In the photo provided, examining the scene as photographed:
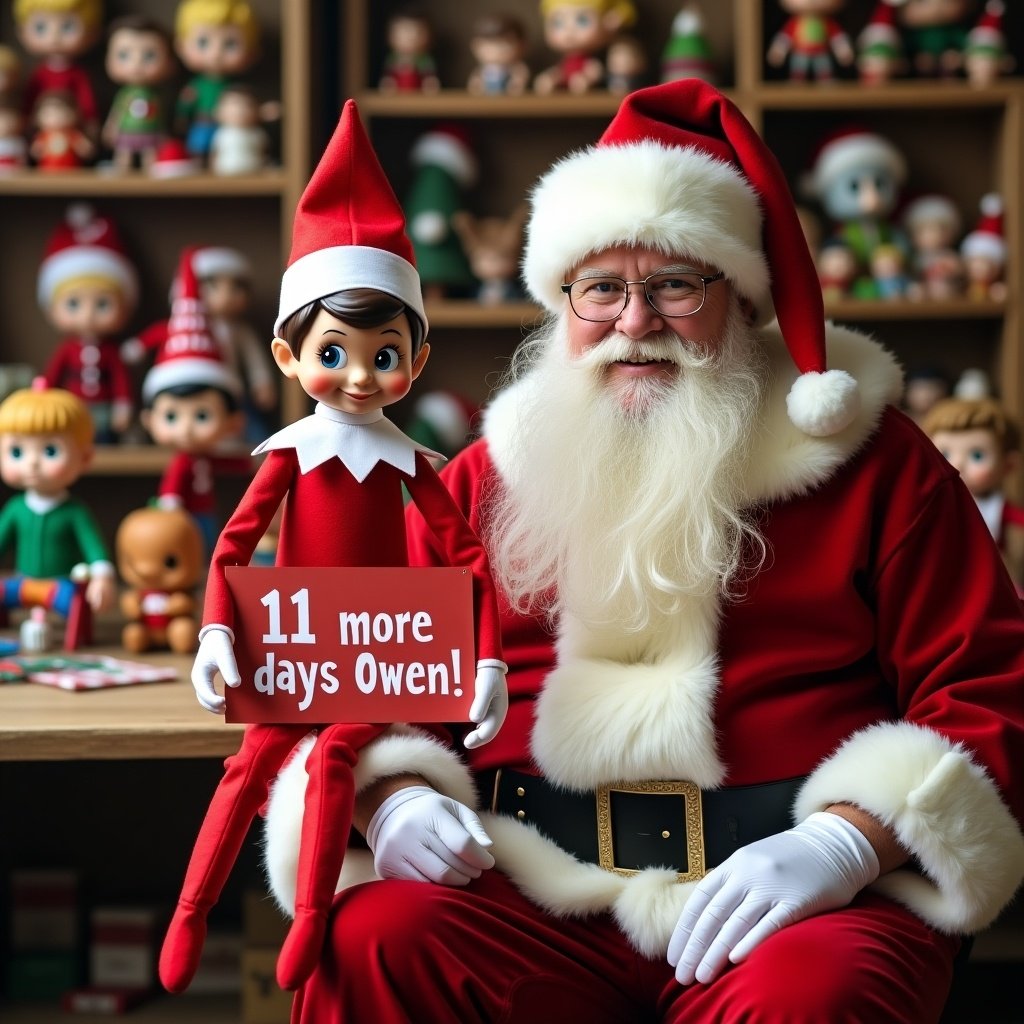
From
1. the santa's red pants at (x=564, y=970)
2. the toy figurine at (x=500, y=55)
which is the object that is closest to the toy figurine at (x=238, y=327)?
the toy figurine at (x=500, y=55)

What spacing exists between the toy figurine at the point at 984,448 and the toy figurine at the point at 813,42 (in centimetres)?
82

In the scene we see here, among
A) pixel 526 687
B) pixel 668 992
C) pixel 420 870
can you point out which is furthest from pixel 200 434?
pixel 668 992

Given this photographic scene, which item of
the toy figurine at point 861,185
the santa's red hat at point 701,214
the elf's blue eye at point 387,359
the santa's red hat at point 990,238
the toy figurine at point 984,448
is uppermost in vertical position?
the toy figurine at point 861,185

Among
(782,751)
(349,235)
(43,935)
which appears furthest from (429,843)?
(43,935)

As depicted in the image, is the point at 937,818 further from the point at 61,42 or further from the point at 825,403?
the point at 61,42

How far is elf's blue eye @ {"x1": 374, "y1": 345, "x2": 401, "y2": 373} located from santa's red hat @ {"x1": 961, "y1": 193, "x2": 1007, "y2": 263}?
1.75 metres

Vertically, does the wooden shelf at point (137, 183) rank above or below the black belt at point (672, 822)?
above

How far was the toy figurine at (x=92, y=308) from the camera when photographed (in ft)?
8.34

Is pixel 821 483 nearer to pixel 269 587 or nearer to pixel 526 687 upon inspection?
pixel 526 687

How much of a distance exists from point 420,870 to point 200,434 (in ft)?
3.72

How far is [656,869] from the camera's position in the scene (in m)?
1.24

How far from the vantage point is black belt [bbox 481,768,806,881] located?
124 cm

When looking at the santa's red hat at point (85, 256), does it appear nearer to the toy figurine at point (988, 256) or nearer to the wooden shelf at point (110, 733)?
the wooden shelf at point (110, 733)

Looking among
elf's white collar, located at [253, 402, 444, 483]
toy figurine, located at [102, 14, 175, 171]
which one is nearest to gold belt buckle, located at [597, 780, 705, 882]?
elf's white collar, located at [253, 402, 444, 483]
